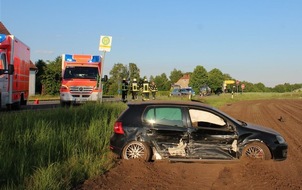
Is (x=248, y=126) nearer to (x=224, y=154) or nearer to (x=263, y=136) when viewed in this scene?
(x=263, y=136)

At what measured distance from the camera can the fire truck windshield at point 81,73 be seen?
72.3ft

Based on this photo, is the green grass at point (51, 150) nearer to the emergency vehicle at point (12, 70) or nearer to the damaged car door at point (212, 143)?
the damaged car door at point (212, 143)

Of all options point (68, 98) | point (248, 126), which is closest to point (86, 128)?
point (248, 126)

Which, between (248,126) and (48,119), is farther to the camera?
(48,119)

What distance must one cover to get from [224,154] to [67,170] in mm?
3540

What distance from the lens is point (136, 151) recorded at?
850 centimetres

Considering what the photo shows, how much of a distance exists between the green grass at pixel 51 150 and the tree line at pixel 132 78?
40.4ft

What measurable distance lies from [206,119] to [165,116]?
0.95 meters

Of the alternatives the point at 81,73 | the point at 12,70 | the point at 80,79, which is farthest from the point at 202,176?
the point at 81,73

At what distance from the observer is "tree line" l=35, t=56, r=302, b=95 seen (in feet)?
164

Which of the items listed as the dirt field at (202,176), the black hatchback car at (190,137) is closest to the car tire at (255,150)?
the black hatchback car at (190,137)

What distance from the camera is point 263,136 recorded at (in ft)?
28.0

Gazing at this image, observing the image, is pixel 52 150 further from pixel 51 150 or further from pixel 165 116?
pixel 165 116

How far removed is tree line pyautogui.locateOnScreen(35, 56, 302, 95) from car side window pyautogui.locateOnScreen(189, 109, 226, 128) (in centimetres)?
1505
